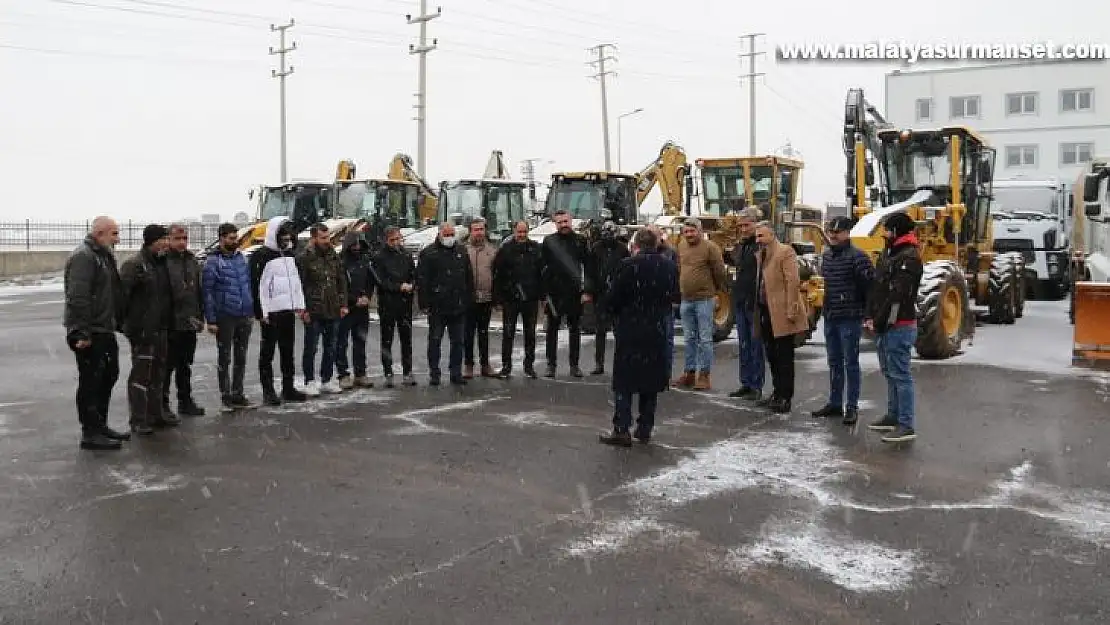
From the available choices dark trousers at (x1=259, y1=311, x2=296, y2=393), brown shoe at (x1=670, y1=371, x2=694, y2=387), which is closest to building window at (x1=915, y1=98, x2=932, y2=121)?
brown shoe at (x1=670, y1=371, x2=694, y2=387)

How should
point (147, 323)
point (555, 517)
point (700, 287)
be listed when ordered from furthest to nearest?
point (700, 287) → point (147, 323) → point (555, 517)

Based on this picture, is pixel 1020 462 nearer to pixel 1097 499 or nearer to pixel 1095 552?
pixel 1097 499

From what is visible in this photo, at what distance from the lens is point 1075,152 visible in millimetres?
52875

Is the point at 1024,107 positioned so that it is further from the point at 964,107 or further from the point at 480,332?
the point at 480,332

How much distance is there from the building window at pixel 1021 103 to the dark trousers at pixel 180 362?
53.9 metres

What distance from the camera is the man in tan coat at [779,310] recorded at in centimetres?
924

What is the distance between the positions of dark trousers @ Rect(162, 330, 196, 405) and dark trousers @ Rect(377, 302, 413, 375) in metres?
2.42

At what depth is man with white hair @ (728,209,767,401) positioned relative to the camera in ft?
32.7

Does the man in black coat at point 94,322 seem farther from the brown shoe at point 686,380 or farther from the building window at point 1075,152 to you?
the building window at point 1075,152

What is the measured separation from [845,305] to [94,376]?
6.20 metres

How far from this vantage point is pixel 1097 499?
6.48m

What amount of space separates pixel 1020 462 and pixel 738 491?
7.76 ft

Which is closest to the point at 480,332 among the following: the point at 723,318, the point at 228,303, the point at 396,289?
the point at 396,289

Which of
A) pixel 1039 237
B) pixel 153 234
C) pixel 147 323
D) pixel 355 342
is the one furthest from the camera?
pixel 1039 237
